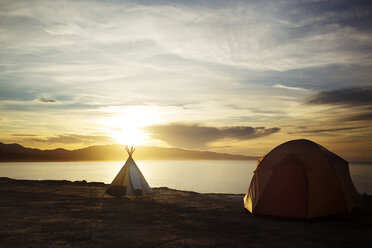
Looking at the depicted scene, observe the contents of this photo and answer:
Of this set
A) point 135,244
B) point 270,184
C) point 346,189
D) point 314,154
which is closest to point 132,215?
point 135,244

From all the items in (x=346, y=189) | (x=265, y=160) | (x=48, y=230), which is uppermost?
(x=265, y=160)

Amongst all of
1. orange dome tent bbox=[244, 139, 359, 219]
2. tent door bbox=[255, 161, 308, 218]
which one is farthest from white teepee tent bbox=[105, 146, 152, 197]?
tent door bbox=[255, 161, 308, 218]

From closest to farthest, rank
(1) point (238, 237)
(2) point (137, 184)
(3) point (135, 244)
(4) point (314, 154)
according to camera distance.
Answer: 1. (3) point (135, 244)
2. (1) point (238, 237)
3. (4) point (314, 154)
4. (2) point (137, 184)

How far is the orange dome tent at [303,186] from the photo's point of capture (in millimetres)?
11422

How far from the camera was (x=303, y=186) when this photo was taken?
11.6 m

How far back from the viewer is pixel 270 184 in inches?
474

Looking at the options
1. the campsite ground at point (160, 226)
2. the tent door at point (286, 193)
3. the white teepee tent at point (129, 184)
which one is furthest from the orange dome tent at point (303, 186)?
the white teepee tent at point (129, 184)

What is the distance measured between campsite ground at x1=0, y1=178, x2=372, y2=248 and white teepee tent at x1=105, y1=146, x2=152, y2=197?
1.95 meters

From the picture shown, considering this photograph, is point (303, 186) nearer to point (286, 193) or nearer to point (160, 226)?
point (286, 193)

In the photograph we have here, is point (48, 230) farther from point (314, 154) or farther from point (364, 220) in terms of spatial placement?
point (364, 220)

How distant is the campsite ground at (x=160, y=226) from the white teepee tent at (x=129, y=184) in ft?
6.40

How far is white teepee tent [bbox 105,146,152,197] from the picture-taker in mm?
17391

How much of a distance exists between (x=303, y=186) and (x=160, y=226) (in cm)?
584

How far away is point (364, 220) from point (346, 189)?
1.30m
